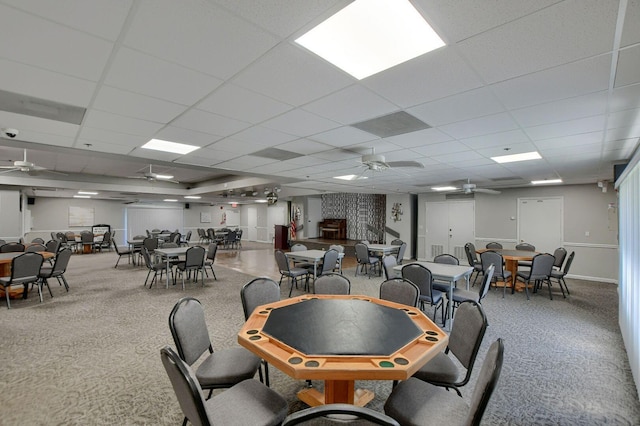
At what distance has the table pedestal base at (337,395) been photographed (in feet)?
6.12

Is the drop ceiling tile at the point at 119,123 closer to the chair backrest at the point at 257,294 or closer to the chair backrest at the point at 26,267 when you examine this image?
the chair backrest at the point at 257,294

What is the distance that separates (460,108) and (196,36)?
228cm

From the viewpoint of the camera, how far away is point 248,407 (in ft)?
5.29

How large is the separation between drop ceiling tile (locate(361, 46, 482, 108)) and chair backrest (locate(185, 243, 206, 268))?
5494mm

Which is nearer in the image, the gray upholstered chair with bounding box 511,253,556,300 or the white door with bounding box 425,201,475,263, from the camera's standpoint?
the gray upholstered chair with bounding box 511,253,556,300

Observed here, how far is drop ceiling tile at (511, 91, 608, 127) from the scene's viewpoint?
2411 millimetres

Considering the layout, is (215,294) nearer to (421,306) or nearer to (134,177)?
(421,306)

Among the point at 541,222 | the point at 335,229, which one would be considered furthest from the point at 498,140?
the point at 335,229

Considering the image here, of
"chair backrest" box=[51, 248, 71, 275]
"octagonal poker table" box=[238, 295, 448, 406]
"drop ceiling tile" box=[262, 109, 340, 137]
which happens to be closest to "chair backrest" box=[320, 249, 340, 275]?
"drop ceiling tile" box=[262, 109, 340, 137]

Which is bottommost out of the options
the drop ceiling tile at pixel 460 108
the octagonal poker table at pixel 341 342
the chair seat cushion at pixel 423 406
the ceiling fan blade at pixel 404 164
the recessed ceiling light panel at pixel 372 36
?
the chair seat cushion at pixel 423 406

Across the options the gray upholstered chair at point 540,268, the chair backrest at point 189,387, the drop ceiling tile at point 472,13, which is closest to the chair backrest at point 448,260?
the gray upholstered chair at point 540,268

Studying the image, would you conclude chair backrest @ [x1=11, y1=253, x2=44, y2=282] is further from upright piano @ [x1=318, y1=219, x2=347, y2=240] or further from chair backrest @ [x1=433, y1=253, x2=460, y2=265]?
upright piano @ [x1=318, y1=219, x2=347, y2=240]

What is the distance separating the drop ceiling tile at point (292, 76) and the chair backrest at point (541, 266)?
5.47 m

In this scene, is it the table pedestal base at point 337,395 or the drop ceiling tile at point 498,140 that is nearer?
the table pedestal base at point 337,395
